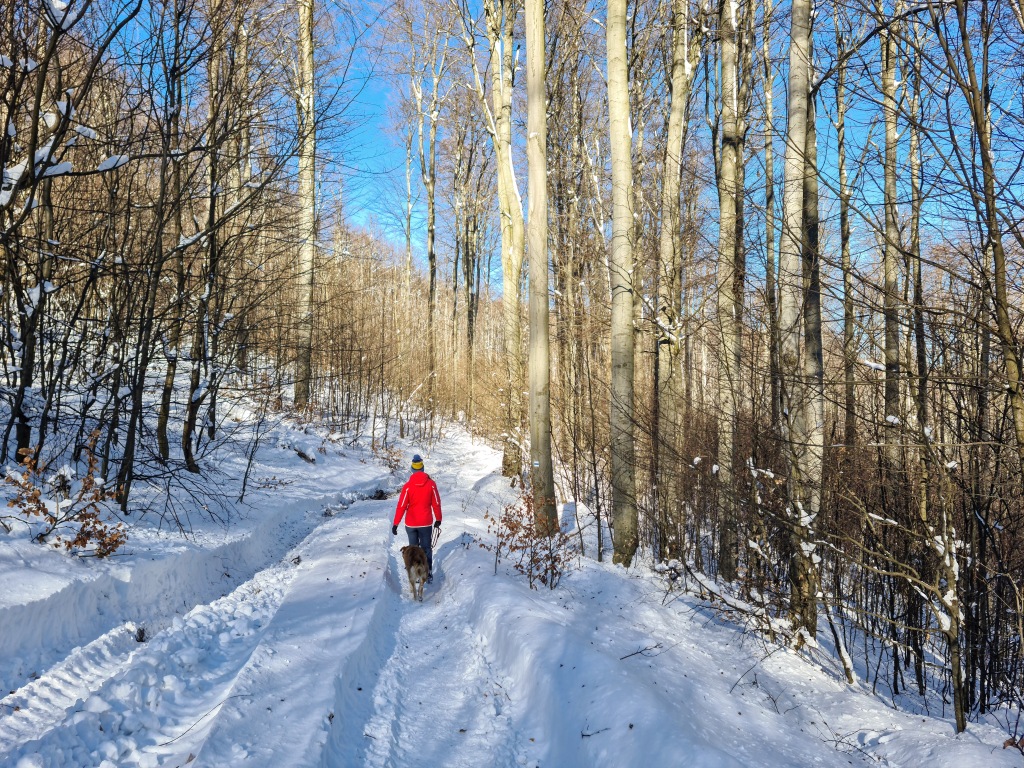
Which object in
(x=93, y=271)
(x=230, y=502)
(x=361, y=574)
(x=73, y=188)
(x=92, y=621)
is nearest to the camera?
(x=92, y=621)

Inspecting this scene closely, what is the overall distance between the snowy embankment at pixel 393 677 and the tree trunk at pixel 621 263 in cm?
166

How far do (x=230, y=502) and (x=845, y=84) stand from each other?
1094 centimetres

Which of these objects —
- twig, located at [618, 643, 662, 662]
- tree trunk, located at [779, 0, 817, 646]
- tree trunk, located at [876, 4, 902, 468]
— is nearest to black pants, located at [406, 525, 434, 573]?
twig, located at [618, 643, 662, 662]

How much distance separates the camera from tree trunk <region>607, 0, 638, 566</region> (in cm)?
828

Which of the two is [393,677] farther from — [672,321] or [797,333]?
[672,321]

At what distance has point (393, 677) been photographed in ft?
18.1

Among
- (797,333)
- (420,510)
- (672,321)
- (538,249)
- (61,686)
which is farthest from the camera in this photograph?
(538,249)

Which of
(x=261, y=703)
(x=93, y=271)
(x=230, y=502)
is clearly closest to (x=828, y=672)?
(x=261, y=703)

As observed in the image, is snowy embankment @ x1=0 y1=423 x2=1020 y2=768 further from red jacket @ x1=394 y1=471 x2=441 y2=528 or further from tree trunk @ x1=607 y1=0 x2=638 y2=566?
tree trunk @ x1=607 y1=0 x2=638 y2=566

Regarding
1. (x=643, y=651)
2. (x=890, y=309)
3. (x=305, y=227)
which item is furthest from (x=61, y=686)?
(x=305, y=227)

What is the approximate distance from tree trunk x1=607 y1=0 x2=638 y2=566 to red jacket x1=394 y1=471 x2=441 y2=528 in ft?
8.81

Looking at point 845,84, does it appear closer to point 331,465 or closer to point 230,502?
point 230,502

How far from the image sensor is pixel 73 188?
8.74 m

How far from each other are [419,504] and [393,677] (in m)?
3.67
